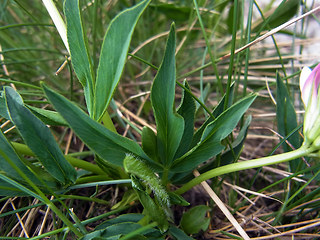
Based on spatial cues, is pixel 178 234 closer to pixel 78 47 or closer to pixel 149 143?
pixel 149 143

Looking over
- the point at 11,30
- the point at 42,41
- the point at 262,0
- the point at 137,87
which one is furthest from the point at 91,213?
the point at 262,0

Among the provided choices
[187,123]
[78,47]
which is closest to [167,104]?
[187,123]

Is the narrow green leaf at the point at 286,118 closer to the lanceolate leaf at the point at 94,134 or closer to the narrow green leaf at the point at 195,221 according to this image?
the narrow green leaf at the point at 195,221

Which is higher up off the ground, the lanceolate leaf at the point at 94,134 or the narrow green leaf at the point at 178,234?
the lanceolate leaf at the point at 94,134

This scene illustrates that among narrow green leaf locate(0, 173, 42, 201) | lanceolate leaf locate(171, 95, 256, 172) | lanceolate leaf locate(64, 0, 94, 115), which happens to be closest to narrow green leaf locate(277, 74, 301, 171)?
lanceolate leaf locate(171, 95, 256, 172)

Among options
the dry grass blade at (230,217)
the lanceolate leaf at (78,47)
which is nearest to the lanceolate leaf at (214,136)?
the dry grass blade at (230,217)

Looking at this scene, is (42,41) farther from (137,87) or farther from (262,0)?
(262,0)
